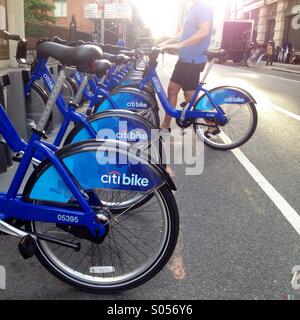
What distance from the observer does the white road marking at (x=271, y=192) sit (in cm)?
377

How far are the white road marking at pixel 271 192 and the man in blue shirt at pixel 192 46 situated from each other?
1.04 meters

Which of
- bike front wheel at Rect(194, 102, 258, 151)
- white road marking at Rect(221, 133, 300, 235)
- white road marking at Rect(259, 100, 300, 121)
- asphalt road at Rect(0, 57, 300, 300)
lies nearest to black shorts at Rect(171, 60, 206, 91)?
bike front wheel at Rect(194, 102, 258, 151)

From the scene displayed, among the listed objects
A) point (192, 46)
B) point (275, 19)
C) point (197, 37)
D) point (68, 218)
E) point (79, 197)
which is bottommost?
point (68, 218)

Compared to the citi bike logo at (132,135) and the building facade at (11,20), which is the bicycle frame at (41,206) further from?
the building facade at (11,20)

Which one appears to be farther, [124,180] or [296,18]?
[296,18]

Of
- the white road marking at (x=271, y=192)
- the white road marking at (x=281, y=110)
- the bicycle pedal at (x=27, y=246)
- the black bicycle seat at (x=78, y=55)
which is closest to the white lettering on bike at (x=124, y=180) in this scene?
the bicycle pedal at (x=27, y=246)

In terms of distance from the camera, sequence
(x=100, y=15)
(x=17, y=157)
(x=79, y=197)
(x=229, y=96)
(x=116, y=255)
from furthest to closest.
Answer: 1. (x=100, y=15)
2. (x=229, y=96)
3. (x=116, y=255)
4. (x=17, y=157)
5. (x=79, y=197)

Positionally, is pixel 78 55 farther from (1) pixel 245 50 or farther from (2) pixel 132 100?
(1) pixel 245 50

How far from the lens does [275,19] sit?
39062 mm

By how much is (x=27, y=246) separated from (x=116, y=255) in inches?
30.0

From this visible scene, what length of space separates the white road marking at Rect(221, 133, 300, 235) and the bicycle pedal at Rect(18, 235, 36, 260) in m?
2.24

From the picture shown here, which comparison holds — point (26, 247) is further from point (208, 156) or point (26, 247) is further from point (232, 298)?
point (208, 156)

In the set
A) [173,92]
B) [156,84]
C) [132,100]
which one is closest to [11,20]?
[173,92]
